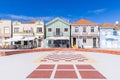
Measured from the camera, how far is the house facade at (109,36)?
42781mm

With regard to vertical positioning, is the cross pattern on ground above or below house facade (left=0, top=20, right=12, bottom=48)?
below

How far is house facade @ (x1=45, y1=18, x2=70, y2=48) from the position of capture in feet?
136

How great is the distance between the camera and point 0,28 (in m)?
43.2

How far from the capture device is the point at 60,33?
41906 mm

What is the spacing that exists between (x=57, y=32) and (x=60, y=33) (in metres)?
0.76

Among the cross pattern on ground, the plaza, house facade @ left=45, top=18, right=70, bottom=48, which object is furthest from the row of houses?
the plaza

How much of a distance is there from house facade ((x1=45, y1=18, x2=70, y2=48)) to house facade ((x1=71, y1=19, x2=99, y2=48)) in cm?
142

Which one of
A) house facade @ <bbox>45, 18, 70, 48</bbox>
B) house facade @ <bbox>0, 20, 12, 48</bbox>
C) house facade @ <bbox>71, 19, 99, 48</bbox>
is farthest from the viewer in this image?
house facade @ <bbox>0, 20, 12, 48</bbox>

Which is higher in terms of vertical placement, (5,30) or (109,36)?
(5,30)

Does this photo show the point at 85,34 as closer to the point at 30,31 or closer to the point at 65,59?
the point at 30,31

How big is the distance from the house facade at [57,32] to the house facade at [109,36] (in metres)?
8.21

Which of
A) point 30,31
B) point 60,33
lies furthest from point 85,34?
point 30,31

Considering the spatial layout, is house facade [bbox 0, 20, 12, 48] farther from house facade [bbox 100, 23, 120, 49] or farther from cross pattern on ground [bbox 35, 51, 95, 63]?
cross pattern on ground [bbox 35, 51, 95, 63]

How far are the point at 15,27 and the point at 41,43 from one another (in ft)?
23.9
